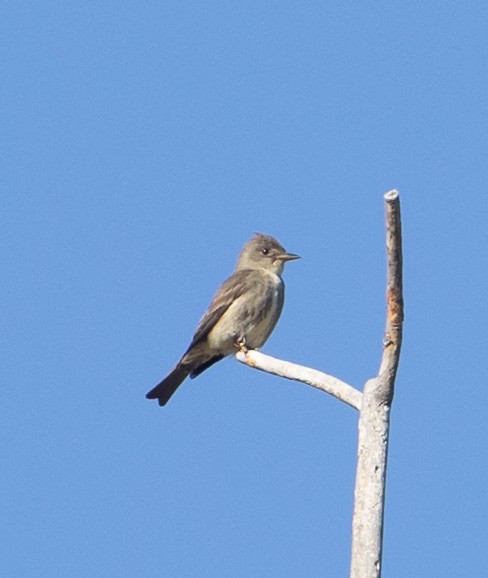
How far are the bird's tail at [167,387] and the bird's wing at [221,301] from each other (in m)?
0.23

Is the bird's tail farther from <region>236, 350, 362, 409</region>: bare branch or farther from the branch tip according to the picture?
the branch tip

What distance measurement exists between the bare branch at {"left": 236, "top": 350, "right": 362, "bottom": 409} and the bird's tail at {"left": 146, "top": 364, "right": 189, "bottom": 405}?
3.99 m

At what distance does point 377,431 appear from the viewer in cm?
454

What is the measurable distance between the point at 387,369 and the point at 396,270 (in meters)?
0.38

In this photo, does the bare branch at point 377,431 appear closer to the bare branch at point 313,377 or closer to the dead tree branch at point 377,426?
the dead tree branch at point 377,426

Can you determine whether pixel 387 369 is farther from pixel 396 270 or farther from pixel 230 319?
pixel 230 319

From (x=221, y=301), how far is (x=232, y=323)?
12.8 inches

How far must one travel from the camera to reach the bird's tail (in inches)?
404

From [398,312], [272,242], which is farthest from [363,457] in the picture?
[272,242]

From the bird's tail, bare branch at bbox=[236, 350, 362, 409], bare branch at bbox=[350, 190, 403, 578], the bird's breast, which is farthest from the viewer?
the bird's tail

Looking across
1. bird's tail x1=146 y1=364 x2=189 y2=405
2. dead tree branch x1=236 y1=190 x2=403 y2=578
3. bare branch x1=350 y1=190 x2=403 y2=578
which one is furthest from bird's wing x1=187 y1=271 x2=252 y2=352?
bare branch x1=350 y1=190 x2=403 y2=578

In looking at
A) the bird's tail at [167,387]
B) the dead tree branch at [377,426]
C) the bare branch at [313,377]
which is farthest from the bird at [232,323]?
the dead tree branch at [377,426]

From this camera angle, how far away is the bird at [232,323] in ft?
33.3

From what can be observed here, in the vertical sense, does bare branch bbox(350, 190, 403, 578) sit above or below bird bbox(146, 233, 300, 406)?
below
